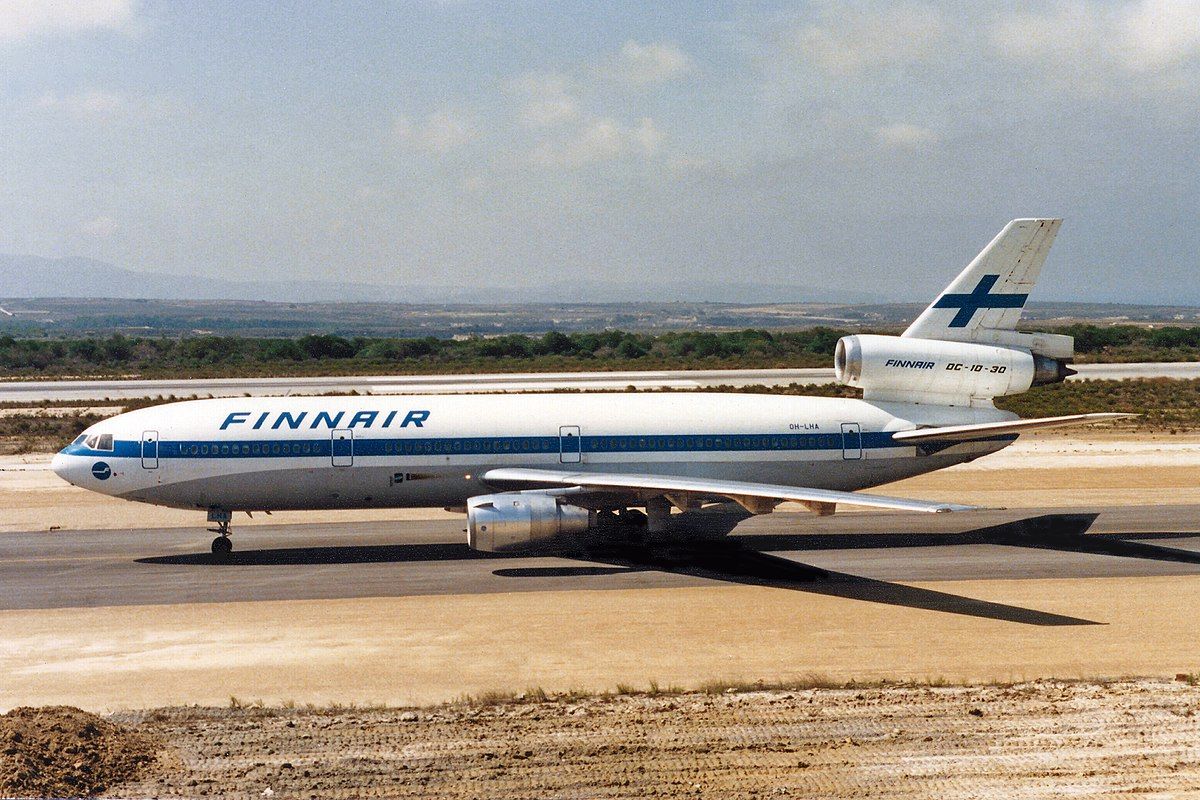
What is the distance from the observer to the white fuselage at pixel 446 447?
31.4m

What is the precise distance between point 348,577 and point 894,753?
17237 millimetres

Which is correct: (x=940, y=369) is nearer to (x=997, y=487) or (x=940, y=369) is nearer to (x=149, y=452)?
(x=997, y=487)

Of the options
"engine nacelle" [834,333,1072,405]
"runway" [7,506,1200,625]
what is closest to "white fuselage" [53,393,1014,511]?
"engine nacelle" [834,333,1072,405]

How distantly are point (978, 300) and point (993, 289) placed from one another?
55 cm

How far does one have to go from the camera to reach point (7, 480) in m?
45.8

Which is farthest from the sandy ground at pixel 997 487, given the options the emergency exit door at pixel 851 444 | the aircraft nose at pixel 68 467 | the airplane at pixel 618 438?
the emergency exit door at pixel 851 444

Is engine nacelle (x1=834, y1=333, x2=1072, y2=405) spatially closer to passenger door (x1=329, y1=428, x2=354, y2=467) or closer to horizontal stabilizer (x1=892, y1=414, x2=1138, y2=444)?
horizontal stabilizer (x1=892, y1=414, x2=1138, y2=444)

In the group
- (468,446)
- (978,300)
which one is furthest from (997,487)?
(468,446)

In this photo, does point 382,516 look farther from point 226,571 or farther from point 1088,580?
point 1088,580

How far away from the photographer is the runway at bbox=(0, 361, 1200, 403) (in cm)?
8262

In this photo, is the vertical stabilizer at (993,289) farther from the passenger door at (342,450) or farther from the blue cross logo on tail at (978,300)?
the passenger door at (342,450)

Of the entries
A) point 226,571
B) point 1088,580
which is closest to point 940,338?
point 1088,580

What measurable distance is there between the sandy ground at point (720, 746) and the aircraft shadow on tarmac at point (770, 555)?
773 centimetres

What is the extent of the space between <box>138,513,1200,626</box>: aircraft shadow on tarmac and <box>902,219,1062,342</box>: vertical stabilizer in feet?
21.5
